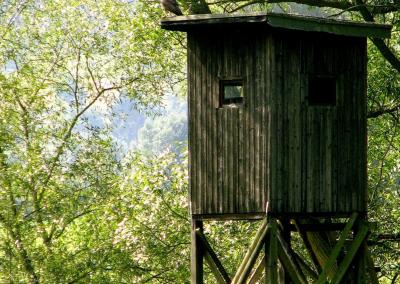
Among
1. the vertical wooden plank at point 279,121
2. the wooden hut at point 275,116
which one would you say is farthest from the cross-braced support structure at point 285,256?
the vertical wooden plank at point 279,121

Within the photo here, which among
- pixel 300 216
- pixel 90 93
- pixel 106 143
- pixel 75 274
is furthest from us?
pixel 90 93

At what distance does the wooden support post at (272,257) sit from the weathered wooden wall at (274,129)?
0.34 metres

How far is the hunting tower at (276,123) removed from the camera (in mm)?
12680

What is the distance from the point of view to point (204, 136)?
1311 cm

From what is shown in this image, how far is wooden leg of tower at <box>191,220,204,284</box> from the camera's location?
1332 centimetres

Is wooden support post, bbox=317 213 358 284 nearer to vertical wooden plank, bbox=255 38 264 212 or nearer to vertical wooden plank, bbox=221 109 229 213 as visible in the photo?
vertical wooden plank, bbox=255 38 264 212

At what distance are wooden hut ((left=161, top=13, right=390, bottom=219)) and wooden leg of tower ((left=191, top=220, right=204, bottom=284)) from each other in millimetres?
348

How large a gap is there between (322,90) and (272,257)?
280 cm

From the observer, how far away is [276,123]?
1274 centimetres

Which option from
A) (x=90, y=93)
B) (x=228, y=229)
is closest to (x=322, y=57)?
(x=228, y=229)

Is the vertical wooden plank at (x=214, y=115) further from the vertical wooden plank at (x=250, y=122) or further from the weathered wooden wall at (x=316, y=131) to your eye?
the weathered wooden wall at (x=316, y=131)

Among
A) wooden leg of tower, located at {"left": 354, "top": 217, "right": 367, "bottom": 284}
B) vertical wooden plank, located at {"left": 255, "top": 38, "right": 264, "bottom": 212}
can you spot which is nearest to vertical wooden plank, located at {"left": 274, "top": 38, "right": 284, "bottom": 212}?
vertical wooden plank, located at {"left": 255, "top": 38, "right": 264, "bottom": 212}

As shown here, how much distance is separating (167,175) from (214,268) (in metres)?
6.93

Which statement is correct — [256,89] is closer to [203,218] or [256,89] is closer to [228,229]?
[203,218]
